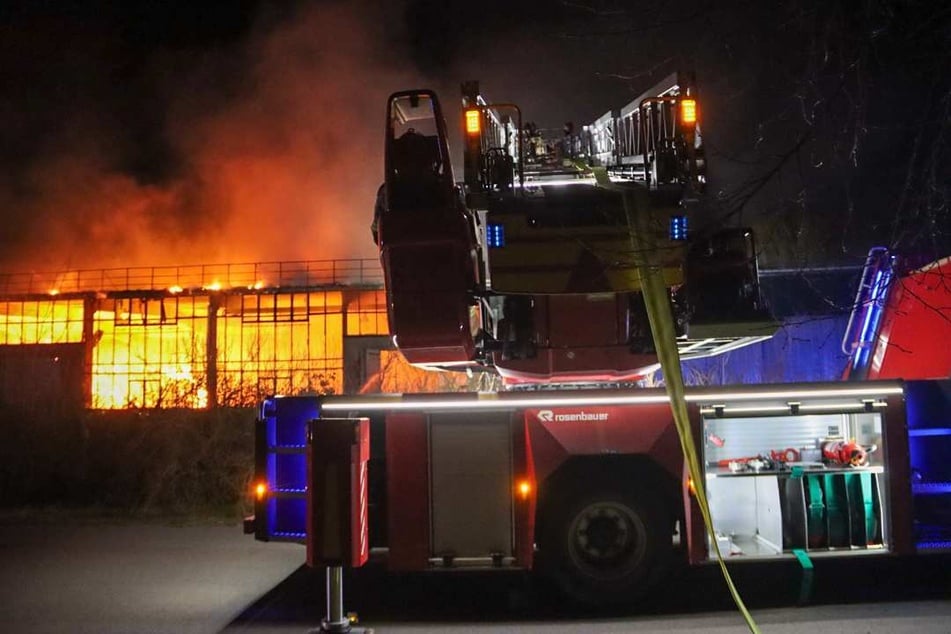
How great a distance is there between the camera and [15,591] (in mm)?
7652

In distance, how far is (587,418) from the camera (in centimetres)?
625

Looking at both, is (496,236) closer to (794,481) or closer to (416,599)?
(794,481)

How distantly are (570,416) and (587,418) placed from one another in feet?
0.43

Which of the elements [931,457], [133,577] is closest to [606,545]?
[931,457]

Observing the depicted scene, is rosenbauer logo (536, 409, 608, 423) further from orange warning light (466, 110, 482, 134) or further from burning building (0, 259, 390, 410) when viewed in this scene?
burning building (0, 259, 390, 410)

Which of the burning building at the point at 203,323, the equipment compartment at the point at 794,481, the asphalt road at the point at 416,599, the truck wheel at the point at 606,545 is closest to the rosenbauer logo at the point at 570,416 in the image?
the truck wheel at the point at 606,545

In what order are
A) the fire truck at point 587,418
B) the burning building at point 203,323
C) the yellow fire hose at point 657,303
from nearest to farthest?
the yellow fire hose at point 657,303
the fire truck at point 587,418
the burning building at point 203,323

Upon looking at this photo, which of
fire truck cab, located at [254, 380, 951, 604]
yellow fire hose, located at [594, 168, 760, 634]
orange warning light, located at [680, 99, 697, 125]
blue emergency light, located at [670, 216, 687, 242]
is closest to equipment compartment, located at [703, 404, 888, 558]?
fire truck cab, located at [254, 380, 951, 604]

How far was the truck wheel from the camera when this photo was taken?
630 cm

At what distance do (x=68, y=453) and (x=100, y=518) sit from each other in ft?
9.13

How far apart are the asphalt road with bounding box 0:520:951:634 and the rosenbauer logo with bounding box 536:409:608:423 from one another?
1508 mm

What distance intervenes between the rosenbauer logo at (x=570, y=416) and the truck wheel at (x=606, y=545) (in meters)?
0.55

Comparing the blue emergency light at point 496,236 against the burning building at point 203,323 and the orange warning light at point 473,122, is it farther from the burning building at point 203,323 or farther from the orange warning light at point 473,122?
the burning building at point 203,323

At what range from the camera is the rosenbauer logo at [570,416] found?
246 inches
